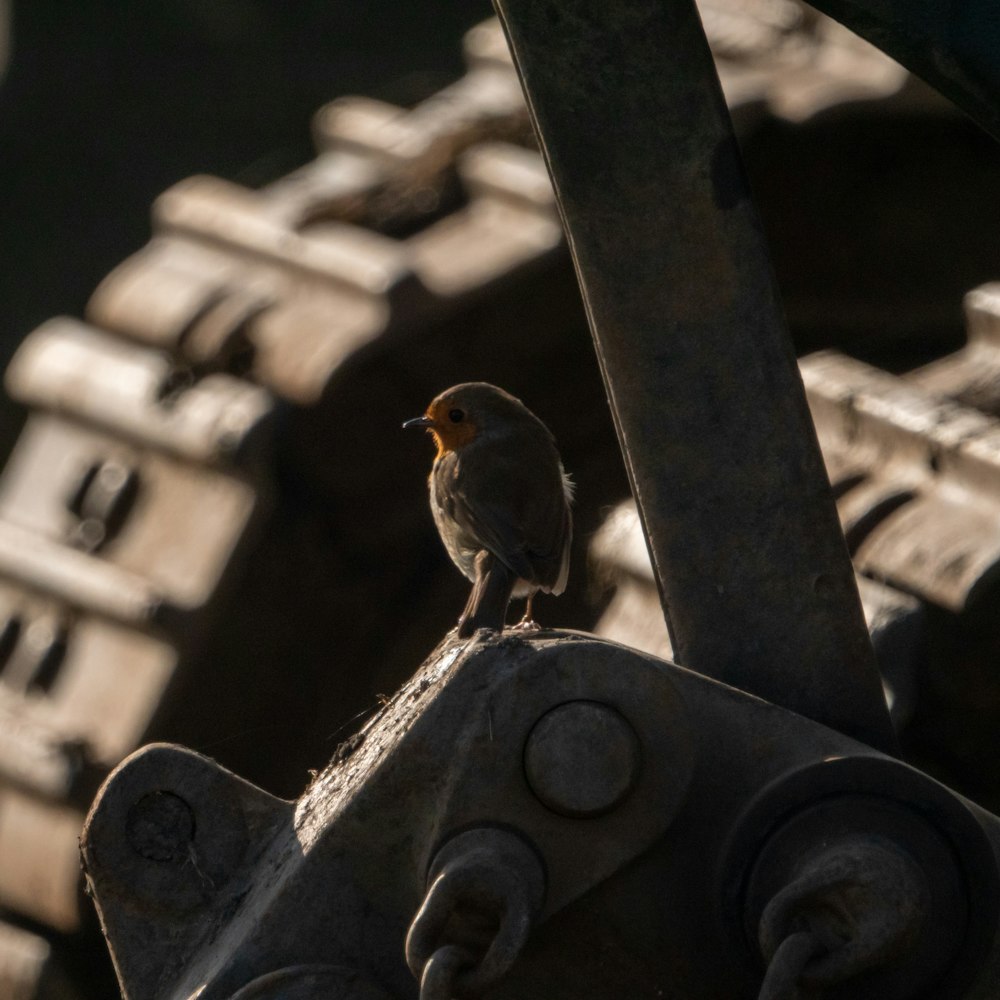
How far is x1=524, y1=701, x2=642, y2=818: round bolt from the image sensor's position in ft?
3.81

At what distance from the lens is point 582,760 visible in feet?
3.82

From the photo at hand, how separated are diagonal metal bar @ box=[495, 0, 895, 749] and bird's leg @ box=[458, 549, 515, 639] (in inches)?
41.6

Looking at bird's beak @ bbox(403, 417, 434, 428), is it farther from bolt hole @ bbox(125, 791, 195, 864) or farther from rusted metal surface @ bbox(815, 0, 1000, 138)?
rusted metal surface @ bbox(815, 0, 1000, 138)

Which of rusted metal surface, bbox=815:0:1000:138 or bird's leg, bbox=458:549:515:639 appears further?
bird's leg, bbox=458:549:515:639

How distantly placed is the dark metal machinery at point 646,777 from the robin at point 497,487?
127 centimetres

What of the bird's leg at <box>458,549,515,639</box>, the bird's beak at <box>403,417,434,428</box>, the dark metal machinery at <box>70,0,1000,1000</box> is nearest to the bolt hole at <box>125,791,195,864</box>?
the dark metal machinery at <box>70,0,1000,1000</box>

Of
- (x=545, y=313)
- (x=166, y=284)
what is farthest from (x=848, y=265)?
(x=166, y=284)

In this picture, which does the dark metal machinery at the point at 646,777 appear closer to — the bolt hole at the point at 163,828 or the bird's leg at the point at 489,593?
the bolt hole at the point at 163,828

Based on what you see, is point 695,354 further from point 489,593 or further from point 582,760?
point 489,593

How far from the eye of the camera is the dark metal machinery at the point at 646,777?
116 centimetres

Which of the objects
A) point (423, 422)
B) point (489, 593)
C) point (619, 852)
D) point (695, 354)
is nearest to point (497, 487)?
point (423, 422)

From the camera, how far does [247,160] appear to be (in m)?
7.38

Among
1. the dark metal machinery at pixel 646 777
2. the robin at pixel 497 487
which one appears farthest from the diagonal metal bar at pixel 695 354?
the robin at pixel 497 487

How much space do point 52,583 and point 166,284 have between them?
568 mm
